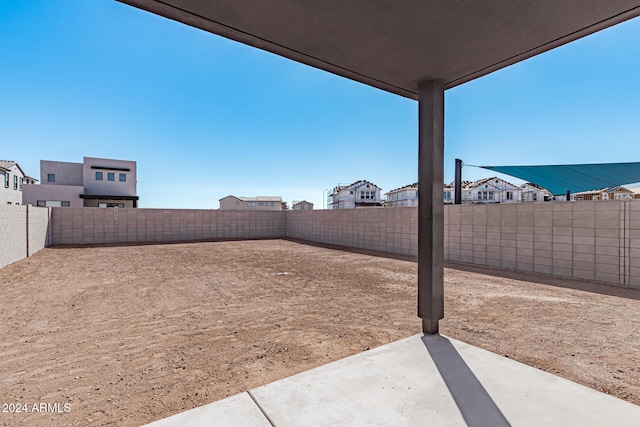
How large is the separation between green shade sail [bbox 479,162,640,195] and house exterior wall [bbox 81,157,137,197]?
25.0 m

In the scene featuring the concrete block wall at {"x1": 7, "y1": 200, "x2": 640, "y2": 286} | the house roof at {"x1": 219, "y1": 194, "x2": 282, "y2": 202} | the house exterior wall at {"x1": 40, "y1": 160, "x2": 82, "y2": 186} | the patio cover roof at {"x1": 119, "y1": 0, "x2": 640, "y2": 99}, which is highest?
the house exterior wall at {"x1": 40, "y1": 160, "x2": 82, "y2": 186}

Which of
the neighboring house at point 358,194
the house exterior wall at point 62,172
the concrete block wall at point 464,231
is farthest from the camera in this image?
the neighboring house at point 358,194

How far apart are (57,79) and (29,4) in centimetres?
400

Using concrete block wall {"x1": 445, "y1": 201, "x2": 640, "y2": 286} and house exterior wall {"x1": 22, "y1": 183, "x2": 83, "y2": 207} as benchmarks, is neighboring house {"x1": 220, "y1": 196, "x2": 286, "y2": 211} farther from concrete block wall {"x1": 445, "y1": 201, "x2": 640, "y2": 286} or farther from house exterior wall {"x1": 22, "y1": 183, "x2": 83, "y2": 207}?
concrete block wall {"x1": 445, "y1": 201, "x2": 640, "y2": 286}

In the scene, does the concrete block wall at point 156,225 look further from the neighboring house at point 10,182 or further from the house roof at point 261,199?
the house roof at point 261,199

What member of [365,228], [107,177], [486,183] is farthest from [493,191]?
[107,177]

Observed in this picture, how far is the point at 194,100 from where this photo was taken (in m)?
9.62

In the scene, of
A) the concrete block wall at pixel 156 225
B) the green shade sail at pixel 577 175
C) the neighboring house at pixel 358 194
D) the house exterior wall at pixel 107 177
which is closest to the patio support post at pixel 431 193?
the green shade sail at pixel 577 175

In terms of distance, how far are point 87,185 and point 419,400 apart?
27.0m

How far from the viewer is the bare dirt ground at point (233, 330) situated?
77.8 inches

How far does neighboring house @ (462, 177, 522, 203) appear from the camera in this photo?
98.3 feet

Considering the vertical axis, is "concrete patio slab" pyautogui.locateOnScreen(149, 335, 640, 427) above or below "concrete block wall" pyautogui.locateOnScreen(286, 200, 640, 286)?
below

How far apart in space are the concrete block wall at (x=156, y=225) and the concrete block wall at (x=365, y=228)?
2666 mm

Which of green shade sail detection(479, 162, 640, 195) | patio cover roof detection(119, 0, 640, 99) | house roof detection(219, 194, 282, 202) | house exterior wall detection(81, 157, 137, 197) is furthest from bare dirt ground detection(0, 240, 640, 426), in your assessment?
house roof detection(219, 194, 282, 202)
